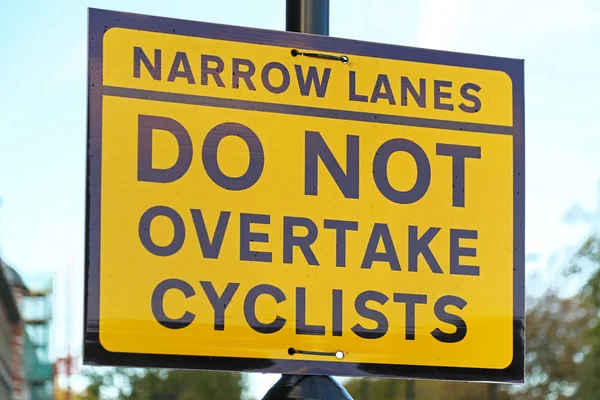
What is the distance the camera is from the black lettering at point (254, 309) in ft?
10.9

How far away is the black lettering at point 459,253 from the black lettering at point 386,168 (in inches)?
5.4

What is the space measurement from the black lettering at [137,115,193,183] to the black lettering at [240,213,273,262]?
0.20 m

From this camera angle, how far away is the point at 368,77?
3.61 m

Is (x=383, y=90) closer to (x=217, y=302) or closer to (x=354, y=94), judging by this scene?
(x=354, y=94)

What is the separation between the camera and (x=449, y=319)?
3.50m

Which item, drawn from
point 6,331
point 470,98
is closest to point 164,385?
point 6,331

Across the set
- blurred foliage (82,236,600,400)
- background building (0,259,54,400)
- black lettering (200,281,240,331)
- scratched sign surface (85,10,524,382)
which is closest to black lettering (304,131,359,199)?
scratched sign surface (85,10,524,382)

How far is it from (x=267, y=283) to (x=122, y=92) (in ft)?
1.95

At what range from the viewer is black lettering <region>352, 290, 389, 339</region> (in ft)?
11.2

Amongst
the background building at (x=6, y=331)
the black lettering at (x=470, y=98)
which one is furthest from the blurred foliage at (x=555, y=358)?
the black lettering at (x=470, y=98)

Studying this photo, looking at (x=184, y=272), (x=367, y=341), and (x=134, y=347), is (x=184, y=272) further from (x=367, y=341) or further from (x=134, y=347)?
(x=367, y=341)

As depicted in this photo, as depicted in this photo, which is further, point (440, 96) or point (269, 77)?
point (440, 96)

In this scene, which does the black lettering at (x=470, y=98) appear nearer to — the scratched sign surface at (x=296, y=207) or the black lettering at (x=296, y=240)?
the scratched sign surface at (x=296, y=207)

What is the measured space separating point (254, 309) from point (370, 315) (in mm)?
302
